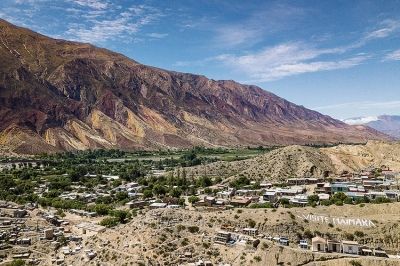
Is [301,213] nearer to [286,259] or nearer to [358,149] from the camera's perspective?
[286,259]

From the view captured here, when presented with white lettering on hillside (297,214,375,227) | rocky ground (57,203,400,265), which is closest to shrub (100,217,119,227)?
rocky ground (57,203,400,265)

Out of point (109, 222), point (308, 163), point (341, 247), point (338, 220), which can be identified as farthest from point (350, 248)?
point (308, 163)

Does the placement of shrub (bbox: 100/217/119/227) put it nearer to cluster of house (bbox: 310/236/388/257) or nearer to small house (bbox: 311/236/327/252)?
cluster of house (bbox: 310/236/388/257)

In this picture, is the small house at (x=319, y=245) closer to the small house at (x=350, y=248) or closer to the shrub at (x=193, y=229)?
the small house at (x=350, y=248)

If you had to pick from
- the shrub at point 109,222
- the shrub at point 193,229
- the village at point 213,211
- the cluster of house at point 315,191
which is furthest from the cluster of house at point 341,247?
→ the shrub at point 109,222

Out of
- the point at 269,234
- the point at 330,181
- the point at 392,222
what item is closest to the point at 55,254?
the point at 269,234

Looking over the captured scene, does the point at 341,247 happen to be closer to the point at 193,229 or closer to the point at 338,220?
the point at 338,220
